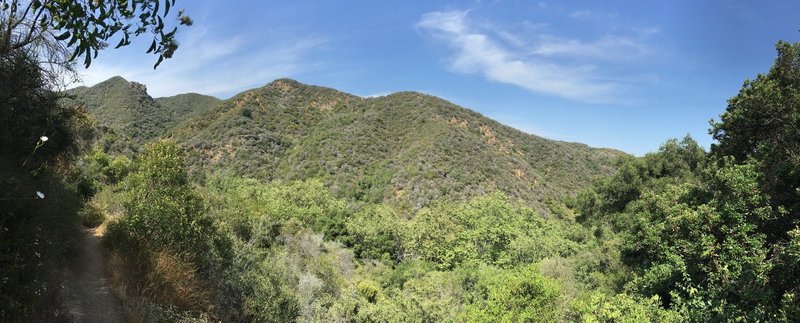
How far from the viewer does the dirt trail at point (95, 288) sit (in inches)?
352

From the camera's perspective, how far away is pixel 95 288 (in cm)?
A: 1002

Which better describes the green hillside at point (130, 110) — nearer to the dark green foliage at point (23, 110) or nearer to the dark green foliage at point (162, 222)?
the dark green foliage at point (162, 222)

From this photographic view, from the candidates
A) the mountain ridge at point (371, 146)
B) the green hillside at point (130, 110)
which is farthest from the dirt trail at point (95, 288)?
the green hillside at point (130, 110)

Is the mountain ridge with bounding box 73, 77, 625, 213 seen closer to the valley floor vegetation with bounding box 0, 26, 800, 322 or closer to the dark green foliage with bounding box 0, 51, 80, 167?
→ the valley floor vegetation with bounding box 0, 26, 800, 322

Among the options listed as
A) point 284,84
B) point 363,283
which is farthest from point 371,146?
point 363,283

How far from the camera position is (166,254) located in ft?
39.4

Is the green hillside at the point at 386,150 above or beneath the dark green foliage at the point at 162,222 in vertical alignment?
above

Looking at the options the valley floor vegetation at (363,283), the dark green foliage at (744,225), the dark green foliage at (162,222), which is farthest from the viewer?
the dark green foliage at (162,222)

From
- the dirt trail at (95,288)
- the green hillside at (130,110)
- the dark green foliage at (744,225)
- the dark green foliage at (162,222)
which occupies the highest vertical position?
the green hillside at (130,110)

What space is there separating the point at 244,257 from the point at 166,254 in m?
8.13

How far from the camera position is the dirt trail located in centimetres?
894

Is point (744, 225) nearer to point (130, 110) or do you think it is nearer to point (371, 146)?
point (371, 146)

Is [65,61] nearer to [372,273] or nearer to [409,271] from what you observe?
[409,271]

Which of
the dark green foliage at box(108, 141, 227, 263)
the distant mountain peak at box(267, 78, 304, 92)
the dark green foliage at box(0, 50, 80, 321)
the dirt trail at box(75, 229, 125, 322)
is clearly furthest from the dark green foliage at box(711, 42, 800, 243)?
the distant mountain peak at box(267, 78, 304, 92)
